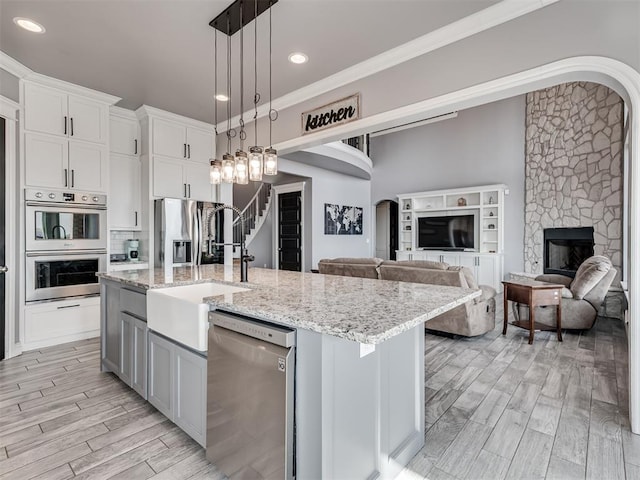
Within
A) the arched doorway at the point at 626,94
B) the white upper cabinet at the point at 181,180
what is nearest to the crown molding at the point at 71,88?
the white upper cabinet at the point at 181,180

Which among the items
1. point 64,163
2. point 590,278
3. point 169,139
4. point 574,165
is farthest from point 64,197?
point 574,165

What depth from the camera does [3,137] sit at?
3.28 metres

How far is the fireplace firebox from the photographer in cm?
576

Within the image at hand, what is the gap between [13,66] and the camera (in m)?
3.26

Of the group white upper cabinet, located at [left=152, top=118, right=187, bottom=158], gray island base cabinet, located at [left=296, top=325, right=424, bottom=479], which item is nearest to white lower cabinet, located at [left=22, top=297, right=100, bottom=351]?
white upper cabinet, located at [left=152, top=118, right=187, bottom=158]

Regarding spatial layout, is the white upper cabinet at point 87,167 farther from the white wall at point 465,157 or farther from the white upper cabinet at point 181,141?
the white wall at point 465,157

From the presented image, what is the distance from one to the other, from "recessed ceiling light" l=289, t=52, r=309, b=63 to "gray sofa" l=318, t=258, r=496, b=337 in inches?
96.7

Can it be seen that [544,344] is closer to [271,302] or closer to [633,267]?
[633,267]

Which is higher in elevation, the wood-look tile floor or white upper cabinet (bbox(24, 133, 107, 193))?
white upper cabinet (bbox(24, 133, 107, 193))

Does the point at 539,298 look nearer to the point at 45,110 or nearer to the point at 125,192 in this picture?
the point at 125,192

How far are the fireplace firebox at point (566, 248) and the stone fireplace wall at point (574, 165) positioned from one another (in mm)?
104

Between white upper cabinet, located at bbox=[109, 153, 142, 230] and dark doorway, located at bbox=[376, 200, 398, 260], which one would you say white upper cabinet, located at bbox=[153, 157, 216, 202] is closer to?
white upper cabinet, located at bbox=[109, 153, 142, 230]

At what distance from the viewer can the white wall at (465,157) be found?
687 centimetres

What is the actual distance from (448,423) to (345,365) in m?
1.33
